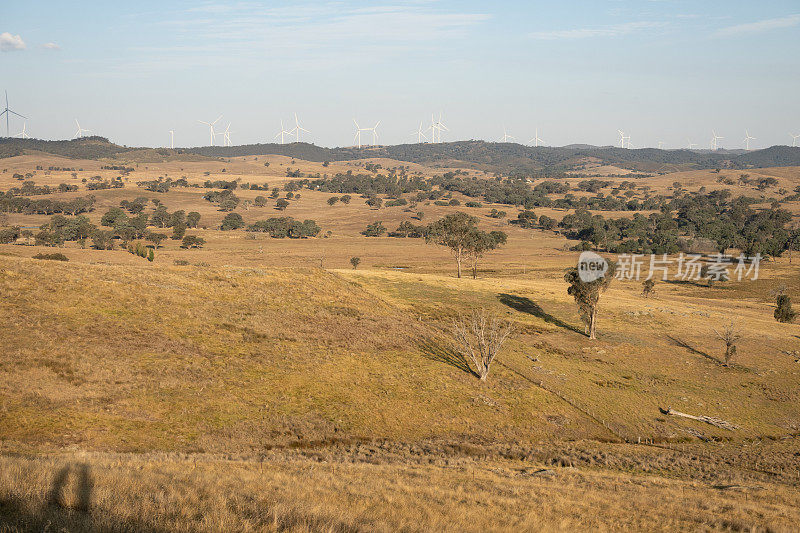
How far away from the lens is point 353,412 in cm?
3700

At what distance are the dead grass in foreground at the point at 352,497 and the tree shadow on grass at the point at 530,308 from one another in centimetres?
4135

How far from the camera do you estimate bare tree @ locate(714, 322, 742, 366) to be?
57125mm

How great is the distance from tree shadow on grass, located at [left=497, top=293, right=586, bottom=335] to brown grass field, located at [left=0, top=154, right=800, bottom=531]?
64cm

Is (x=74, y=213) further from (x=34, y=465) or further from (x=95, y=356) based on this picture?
(x=34, y=465)

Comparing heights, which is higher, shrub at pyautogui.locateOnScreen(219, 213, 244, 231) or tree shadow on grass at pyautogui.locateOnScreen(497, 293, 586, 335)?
shrub at pyautogui.locateOnScreen(219, 213, 244, 231)

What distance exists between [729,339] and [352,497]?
2273 inches

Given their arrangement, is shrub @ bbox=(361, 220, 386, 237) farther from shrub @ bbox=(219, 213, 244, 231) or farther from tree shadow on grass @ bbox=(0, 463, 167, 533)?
tree shadow on grass @ bbox=(0, 463, 167, 533)

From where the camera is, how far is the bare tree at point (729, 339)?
5712 cm

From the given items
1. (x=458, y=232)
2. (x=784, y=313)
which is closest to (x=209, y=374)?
(x=458, y=232)

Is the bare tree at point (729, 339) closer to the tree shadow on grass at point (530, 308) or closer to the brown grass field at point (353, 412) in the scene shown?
the brown grass field at point (353, 412)

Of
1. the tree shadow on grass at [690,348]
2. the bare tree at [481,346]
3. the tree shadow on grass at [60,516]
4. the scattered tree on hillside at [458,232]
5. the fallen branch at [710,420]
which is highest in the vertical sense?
the scattered tree on hillside at [458,232]

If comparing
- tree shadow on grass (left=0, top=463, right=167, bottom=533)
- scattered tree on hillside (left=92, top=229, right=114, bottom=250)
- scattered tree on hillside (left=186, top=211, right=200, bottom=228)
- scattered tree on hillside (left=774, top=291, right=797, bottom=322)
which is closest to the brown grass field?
tree shadow on grass (left=0, top=463, right=167, bottom=533)

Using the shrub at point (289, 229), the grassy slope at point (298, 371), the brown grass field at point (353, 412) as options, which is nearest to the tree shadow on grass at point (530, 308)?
the brown grass field at point (353, 412)

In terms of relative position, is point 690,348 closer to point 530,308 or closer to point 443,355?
point 530,308
